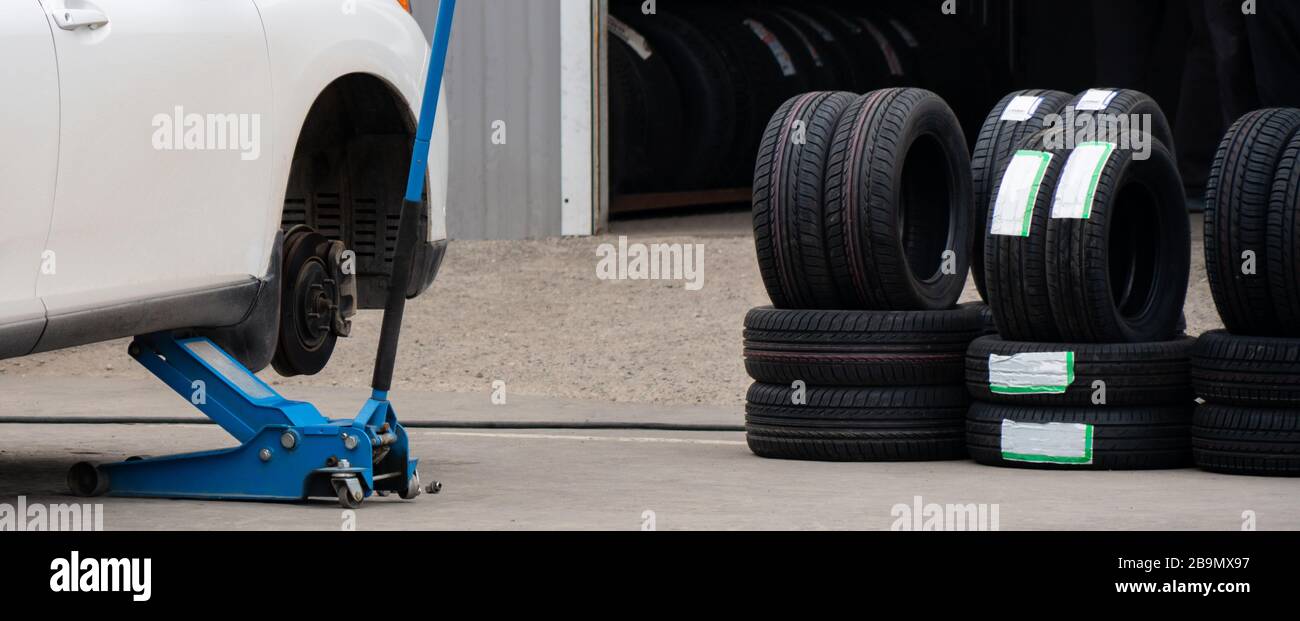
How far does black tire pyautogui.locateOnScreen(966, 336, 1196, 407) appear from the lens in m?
5.66

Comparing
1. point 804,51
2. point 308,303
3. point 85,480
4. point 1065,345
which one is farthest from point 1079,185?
point 804,51

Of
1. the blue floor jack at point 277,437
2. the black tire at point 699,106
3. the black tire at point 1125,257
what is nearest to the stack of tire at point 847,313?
the black tire at point 1125,257

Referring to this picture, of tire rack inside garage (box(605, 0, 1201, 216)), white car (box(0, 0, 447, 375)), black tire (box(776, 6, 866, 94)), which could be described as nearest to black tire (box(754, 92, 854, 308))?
white car (box(0, 0, 447, 375))

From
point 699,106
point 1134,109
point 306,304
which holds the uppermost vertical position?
point 699,106

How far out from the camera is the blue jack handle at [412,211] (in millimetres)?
4660

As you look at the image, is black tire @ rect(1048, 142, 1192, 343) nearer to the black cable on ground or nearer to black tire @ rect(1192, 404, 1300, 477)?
black tire @ rect(1192, 404, 1300, 477)

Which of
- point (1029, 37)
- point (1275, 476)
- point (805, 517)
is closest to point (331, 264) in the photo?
point (805, 517)

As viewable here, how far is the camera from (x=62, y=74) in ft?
13.3

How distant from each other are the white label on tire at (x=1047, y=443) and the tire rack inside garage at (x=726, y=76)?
24.6 feet

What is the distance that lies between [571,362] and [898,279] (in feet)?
9.59

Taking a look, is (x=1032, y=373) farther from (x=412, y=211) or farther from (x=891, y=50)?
(x=891, y=50)

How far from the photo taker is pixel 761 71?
47.3ft

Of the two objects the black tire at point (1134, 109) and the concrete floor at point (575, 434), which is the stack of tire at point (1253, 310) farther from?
the black tire at point (1134, 109)

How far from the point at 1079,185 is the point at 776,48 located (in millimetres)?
9308
